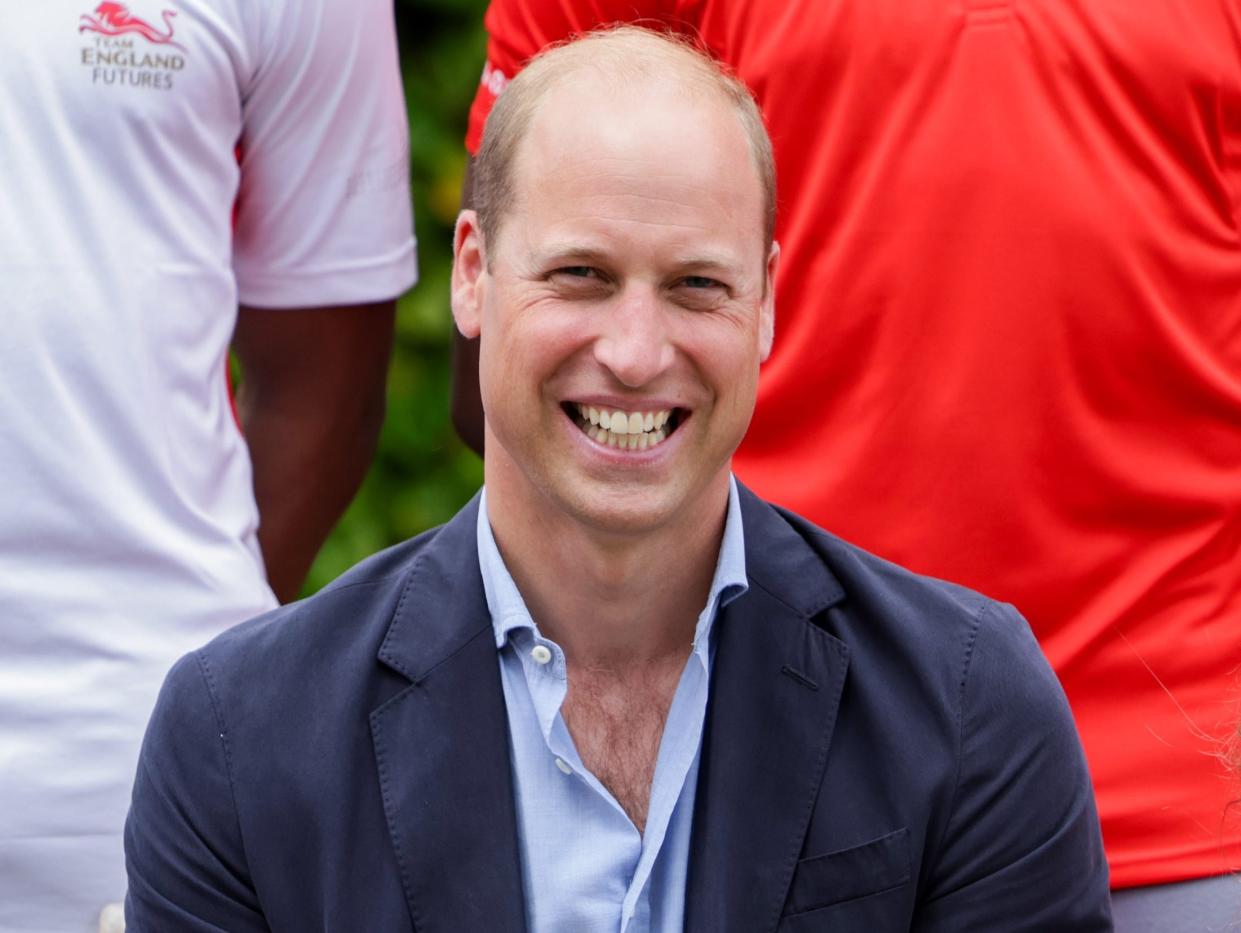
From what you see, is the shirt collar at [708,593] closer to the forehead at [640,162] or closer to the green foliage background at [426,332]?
the forehead at [640,162]

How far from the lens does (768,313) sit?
2830 mm

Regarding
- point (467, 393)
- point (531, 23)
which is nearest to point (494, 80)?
point (531, 23)

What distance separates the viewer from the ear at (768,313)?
2795 millimetres

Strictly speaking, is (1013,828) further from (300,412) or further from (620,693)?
(300,412)

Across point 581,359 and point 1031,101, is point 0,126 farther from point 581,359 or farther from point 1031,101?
point 1031,101

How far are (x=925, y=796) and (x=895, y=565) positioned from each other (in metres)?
0.34

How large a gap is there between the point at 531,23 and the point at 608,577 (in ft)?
2.78

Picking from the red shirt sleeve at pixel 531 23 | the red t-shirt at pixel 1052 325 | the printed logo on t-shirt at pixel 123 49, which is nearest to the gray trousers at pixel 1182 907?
the red t-shirt at pixel 1052 325

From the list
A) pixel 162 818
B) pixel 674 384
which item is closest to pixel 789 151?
pixel 674 384

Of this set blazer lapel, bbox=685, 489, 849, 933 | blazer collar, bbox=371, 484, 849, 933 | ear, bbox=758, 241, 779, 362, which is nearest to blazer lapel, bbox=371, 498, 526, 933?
blazer collar, bbox=371, 484, 849, 933

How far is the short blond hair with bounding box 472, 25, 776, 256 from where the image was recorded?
276cm

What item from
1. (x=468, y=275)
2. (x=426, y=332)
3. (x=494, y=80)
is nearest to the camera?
(x=468, y=275)

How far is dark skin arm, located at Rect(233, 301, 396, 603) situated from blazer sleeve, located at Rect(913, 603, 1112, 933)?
4.12 feet

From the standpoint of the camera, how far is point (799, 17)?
9.70 feet
